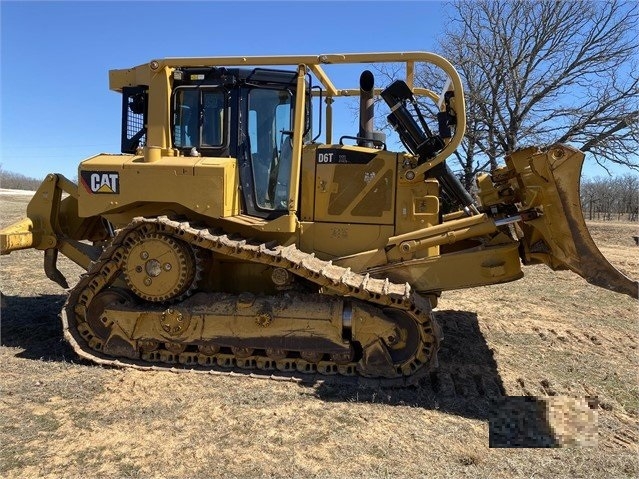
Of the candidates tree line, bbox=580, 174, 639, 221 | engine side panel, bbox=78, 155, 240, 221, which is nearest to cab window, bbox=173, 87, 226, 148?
engine side panel, bbox=78, 155, 240, 221

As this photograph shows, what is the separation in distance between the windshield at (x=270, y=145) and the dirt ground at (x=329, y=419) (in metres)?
1.95

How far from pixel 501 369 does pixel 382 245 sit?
5.84 feet

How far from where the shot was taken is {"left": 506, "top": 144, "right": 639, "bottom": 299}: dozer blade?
4.95m

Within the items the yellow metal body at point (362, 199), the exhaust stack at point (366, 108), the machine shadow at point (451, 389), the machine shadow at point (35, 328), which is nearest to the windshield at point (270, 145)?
the yellow metal body at point (362, 199)

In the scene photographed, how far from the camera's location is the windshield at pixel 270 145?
229 inches

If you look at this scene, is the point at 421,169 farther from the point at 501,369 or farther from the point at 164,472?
the point at 164,472

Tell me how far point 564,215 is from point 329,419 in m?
2.87

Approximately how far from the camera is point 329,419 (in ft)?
14.2

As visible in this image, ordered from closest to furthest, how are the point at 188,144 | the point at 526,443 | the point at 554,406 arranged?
the point at 526,443 < the point at 554,406 < the point at 188,144

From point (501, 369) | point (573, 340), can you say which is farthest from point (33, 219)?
point (573, 340)

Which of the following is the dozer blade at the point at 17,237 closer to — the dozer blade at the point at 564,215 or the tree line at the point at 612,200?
the dozer blade at the point at 564,215

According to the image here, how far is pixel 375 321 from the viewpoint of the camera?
518 cm

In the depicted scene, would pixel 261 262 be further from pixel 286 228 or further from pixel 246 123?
pixel 246 123

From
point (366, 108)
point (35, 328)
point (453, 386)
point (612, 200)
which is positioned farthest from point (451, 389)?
point (612, 200)
